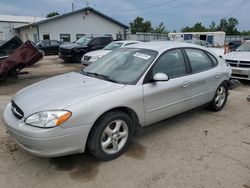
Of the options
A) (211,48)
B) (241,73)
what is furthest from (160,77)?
(211,48)

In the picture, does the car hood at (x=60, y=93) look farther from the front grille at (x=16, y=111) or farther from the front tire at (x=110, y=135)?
the front tire at (x=110, y=135)

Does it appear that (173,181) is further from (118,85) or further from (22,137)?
(22,137)

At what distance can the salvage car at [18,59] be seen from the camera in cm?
799

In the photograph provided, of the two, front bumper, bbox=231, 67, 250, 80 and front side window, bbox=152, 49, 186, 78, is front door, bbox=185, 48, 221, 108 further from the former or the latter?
front bumper, bbox=231, 67, 250, 80

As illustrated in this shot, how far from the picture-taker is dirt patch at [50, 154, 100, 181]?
282cm

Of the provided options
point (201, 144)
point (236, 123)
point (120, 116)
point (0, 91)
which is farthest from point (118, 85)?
point (0, 91)

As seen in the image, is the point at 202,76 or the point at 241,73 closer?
the point at 202,76

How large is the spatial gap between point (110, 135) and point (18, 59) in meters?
6.55

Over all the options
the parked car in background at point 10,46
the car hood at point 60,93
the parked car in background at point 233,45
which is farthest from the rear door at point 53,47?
the car hood at point 60,93

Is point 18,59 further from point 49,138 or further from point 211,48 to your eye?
point 211,48

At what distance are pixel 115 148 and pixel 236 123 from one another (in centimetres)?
268

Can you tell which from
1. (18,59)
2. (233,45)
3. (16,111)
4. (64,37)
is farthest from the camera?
(64,37)

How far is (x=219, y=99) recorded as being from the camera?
16.5 ft

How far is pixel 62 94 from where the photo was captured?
295 centimetres
